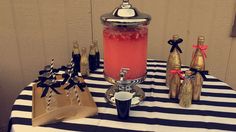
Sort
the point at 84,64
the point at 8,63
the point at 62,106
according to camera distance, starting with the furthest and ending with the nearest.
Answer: the point at 8,63, the point at 84,64, the point at 62,106

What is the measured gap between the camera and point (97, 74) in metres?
1.40

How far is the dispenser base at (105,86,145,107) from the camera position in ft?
3.70

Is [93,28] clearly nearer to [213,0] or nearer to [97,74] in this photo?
[97,74]

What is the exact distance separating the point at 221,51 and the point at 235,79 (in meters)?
0.23

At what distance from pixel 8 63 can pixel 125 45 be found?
1066mm

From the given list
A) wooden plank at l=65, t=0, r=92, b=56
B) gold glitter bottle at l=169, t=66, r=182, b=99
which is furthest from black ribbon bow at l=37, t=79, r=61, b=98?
wooden plank at l=65, t=0, r=92, b=56

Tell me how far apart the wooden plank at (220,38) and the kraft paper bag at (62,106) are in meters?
0.96

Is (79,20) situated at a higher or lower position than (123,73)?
higher

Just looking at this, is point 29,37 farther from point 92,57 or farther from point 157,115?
point 157,115

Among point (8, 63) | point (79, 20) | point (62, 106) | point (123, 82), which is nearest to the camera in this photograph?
point (62, 106)

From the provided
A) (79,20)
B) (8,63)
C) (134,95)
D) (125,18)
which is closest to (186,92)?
(134,95)

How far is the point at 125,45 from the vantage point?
41.9 inches

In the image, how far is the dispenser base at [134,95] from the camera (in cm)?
113

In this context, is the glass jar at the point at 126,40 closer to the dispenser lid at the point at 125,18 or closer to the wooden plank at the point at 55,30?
the dispenser lid at the point at 125,18
